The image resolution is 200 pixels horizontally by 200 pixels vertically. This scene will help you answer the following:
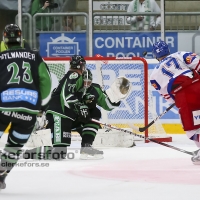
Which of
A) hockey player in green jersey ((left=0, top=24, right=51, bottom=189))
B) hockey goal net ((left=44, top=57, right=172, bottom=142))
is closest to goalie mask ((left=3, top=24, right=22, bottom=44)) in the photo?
hockey player in green jersey ((left=0, top=24, right=51, bottom=189))

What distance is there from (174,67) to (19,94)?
1.89 metres

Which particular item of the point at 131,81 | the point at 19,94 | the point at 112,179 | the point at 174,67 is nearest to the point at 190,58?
the point at 174,67

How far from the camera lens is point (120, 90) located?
22.8 feet

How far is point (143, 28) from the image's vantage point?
9.47 m

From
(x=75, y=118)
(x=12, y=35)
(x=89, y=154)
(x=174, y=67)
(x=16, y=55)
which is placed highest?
(x=12, y=35)

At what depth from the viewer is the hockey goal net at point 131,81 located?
27.3 ft

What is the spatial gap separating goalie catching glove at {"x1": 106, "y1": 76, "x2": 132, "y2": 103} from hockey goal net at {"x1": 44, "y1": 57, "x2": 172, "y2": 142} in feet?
3.94

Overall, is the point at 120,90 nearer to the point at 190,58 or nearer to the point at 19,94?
the point at 190,58

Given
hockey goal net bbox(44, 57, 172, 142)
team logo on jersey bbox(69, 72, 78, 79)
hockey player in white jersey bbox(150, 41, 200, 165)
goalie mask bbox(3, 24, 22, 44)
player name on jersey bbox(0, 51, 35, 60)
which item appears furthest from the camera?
hockey goal net bbox(44, 57, 172, 142)

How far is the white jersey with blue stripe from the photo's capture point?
593 cm

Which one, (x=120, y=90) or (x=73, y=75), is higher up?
(x=73, y=75)

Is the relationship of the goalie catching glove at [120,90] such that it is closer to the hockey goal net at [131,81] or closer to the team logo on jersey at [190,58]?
the team logo on jersey at [190,58]

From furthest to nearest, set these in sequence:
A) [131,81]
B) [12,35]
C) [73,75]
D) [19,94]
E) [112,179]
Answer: [131,81]
[73,75]
[112,179]
[12,35]
[19,94]

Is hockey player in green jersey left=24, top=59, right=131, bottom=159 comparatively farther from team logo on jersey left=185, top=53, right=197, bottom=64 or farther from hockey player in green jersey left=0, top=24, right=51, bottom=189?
hockey player in green jersey left=0, top=24, right=51, bottom=189
